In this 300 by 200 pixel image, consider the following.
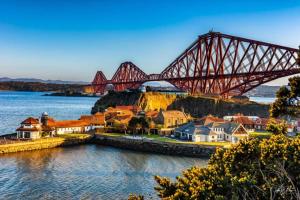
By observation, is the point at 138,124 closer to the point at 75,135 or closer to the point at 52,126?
the point at 75,135

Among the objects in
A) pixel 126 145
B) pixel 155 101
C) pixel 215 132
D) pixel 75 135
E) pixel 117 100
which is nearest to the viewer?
pixel 126 145

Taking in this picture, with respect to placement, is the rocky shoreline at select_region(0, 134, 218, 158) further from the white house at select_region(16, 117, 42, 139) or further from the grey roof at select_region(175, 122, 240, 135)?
the grey roof at select_region(175, 122, 240, 135)

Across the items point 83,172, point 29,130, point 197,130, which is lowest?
point 83,172

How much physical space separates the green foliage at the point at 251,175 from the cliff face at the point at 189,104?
67.1 meters

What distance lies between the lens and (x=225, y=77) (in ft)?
277

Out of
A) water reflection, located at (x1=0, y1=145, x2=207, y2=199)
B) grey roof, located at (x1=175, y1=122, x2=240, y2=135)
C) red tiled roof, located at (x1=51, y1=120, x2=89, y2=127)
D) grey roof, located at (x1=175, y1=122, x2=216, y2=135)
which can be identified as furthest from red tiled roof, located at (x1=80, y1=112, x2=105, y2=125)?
grey roof, located at (x1=175, y1=122, x2=240, y2=135)

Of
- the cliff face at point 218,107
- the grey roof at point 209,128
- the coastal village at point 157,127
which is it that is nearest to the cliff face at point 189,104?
the cliff face at point 218,107

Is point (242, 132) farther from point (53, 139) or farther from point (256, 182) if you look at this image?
point (256, 182)

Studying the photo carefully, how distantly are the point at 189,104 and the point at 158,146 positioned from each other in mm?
45897

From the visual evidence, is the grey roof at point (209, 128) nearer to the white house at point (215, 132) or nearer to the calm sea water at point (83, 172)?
the white house at point (215, 132)

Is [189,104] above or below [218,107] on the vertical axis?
above

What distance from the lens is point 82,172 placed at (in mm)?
35344

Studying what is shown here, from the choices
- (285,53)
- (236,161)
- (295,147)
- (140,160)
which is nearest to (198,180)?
(236,161)

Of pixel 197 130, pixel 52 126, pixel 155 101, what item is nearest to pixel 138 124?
pixel 197 130
